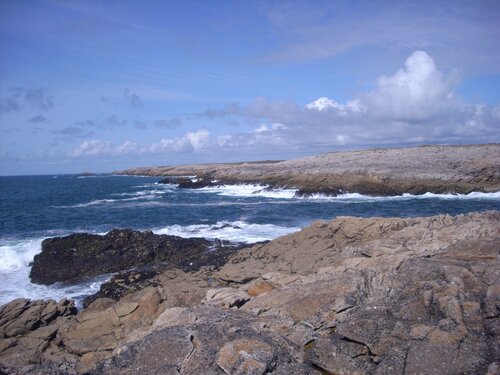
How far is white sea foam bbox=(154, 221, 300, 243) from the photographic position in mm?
24828

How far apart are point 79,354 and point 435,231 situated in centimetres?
1163

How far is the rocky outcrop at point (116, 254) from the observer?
63.2ft

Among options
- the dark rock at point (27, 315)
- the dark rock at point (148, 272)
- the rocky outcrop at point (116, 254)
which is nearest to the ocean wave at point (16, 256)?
the rocky outcrop at point (116, 254)

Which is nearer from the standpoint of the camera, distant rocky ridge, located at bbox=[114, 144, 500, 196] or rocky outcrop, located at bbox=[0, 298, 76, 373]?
rocky outcrop, located at bbox=[0, 298, 76, 373]

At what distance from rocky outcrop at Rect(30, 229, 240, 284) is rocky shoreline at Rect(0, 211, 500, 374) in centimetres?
415

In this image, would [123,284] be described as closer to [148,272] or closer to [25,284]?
[148,272]

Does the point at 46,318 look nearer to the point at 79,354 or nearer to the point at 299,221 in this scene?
the point at 79,354

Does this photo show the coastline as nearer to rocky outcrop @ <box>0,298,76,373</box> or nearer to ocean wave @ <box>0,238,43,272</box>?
rocky outcrop @ <box>0,298,76,373</box>

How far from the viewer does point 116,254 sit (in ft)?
69.4

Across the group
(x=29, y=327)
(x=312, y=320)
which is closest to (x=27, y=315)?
(x=29, y=327)

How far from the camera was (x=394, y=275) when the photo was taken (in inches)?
382

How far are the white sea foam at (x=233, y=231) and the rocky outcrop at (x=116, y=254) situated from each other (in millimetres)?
2247

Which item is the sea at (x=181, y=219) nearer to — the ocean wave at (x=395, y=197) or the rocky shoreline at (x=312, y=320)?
the ocean wave at (x=395, y=197)

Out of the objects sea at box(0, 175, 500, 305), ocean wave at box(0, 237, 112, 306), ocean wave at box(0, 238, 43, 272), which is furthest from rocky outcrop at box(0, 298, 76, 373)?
ocean wave at box(0, 238, 43, 272)
